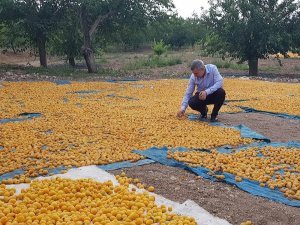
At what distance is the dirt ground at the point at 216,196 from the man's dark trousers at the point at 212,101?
3.05 metres

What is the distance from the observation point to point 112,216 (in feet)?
10.6

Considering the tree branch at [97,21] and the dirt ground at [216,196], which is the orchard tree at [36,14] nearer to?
the tree branch at [97,21]

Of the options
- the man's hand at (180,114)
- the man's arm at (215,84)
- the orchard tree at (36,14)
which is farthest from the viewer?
the orchard tree at (36,14)

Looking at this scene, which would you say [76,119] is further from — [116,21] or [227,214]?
[116,21]

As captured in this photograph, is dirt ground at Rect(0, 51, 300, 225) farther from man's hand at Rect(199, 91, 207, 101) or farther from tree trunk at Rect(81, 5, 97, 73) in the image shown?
tree trunk at Rect(81, 5, 97, 73)

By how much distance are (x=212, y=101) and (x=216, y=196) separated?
13.2 ft

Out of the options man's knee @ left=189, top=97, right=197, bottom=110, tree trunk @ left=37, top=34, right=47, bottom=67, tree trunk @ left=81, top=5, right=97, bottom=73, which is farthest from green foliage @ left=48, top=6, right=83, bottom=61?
man's knee @ left=189, top=97, right=197, bottom=110

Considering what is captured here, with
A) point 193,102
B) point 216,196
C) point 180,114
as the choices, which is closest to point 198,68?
point 193,102

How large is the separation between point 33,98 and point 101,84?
13.0 feet

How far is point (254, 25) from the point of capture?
1859 cm

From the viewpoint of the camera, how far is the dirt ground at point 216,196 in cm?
352

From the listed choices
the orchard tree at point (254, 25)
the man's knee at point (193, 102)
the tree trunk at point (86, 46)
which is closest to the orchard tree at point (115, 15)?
the tree trunk at point (86, 46)

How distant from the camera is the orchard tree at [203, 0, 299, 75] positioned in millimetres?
18484

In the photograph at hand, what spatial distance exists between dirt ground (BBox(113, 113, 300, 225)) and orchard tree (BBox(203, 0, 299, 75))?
590 inches
